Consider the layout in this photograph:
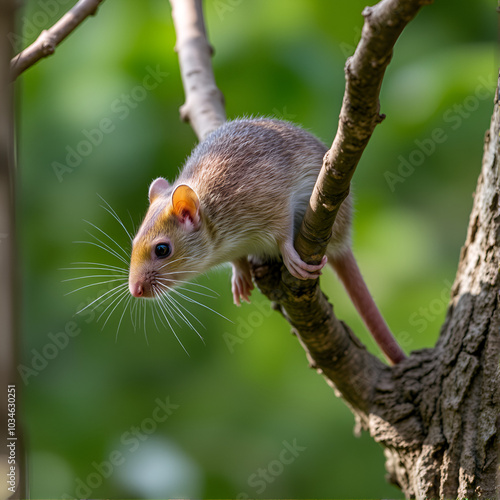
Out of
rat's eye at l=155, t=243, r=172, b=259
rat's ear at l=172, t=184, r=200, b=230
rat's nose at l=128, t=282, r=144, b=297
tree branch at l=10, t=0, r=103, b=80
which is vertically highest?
tree branch at l=10, t=0, r=103, b=80

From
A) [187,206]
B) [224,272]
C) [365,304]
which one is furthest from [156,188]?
[224,272]

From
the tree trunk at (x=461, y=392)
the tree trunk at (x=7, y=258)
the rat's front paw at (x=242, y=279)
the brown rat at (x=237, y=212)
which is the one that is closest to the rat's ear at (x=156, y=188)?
the brown rat at (x=237, y=212)

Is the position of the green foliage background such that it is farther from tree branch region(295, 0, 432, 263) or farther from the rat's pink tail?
tree branch region(295, 0, 432, 263)

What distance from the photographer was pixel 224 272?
5.09 meters

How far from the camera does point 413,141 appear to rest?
17.5 ft

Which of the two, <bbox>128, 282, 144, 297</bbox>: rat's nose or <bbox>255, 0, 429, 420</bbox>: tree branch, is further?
<bbox>128, 282, 144, 297</bbox>: rat's nose

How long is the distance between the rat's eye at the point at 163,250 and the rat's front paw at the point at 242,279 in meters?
0.42

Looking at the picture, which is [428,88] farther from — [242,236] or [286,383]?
[242,236]

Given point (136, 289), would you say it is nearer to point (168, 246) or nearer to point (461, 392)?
point (168, 246)

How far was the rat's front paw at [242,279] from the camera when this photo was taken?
2.98 meters

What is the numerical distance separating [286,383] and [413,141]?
2.36 m

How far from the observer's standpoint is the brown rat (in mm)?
2615

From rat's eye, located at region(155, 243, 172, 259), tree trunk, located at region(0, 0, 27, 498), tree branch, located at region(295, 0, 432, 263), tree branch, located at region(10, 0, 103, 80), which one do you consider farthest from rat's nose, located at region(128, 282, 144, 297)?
tree trunk, located at region(0, 0, 27, 498)

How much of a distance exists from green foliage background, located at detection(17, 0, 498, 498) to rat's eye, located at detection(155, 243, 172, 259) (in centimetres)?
249
